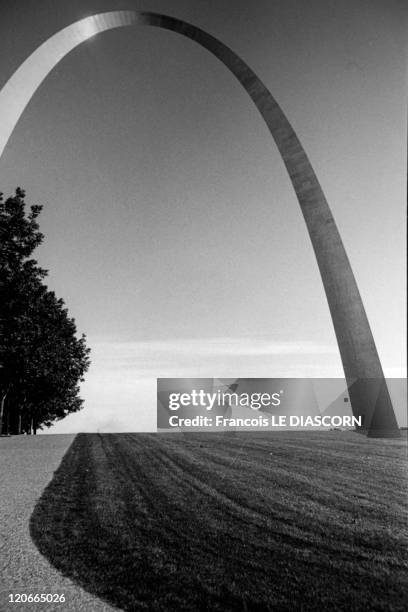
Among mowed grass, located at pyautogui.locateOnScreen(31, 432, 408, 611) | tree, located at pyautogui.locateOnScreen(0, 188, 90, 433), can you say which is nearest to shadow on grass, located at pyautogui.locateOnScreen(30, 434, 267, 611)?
mowed grass, located at pyautogui.locateOnScreen(31, 432, 408, 611)

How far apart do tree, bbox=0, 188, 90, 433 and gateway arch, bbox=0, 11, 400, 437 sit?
13274mm

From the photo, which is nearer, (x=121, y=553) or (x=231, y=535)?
(x=121, y=553)

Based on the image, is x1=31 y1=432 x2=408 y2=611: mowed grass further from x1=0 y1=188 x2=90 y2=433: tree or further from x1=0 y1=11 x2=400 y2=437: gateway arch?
x1=0 y1=188 x2=90 y2=433: tree

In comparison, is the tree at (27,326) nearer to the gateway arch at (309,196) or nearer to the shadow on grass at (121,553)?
the gateway arch at (309,196)

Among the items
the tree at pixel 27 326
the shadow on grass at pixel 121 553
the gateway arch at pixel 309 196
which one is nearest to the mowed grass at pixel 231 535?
the shadow on grass at pixel 121 553

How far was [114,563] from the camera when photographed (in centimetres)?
630

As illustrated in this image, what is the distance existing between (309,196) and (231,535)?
9.16 m

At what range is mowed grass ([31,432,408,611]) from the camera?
5.39 metres

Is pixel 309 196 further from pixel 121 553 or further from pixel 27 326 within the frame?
pixel 27 326

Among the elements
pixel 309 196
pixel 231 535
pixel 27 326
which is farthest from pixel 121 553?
pixel 27 326

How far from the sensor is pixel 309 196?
13133mm

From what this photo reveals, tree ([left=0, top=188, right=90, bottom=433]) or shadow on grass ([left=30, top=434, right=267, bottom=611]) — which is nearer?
shadow on grass ([left=30, top=434, right=267, bottom=611])

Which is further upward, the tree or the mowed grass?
the tree

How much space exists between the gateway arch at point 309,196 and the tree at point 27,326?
13.3 m
